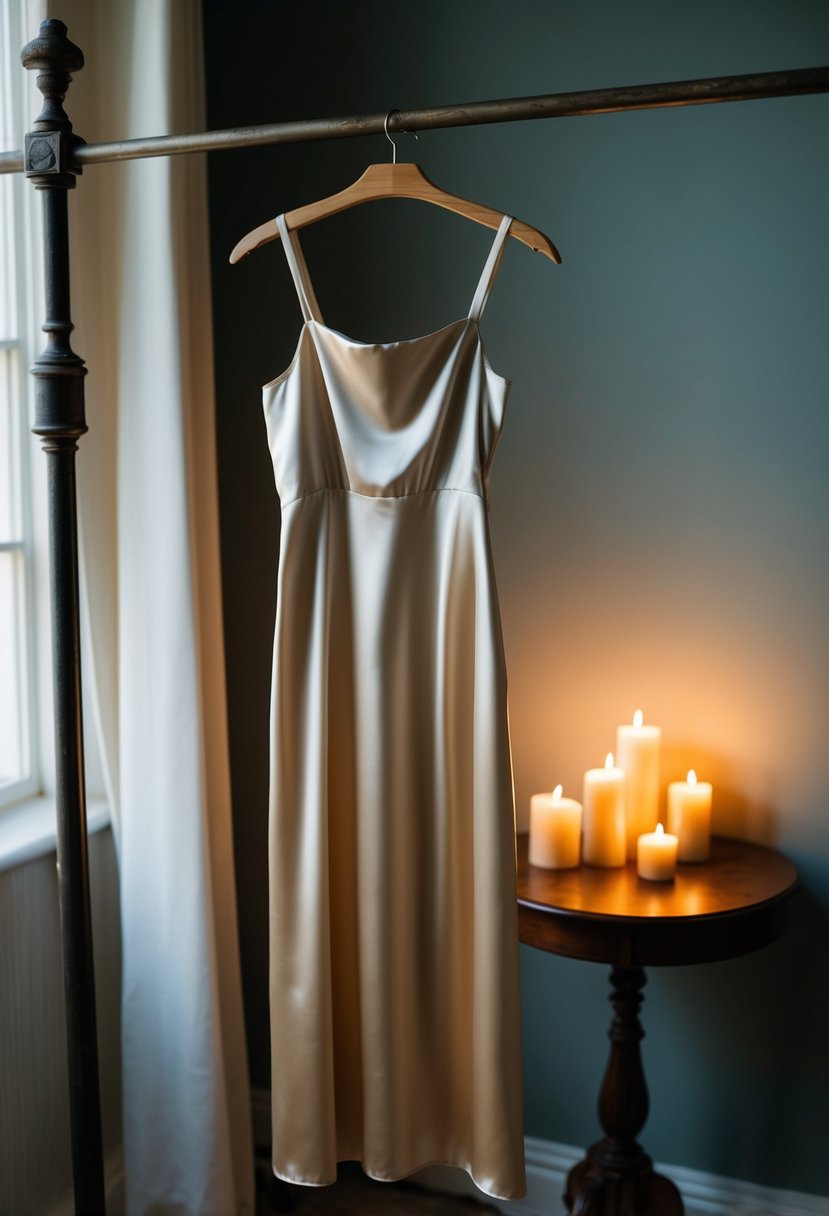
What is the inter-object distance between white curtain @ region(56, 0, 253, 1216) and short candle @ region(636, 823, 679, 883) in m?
0.78

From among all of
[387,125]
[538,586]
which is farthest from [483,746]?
[538,586]

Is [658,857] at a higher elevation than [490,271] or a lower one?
lower

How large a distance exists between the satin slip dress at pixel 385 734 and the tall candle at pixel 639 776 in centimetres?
68

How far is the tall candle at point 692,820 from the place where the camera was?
2.02 m

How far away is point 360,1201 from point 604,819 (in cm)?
103

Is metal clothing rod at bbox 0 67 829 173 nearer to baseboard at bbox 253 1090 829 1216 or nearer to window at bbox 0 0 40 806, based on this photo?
window at bbox 0 0 40 806

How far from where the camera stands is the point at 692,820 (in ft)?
6.62

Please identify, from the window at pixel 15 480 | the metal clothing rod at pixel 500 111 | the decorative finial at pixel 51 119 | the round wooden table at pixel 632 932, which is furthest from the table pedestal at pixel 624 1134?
the decorative finial at pixel 51 119

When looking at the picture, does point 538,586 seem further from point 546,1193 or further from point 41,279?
point 546,1193

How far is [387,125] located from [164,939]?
4.75ft

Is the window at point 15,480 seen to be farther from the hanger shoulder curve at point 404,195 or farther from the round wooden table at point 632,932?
the round wooden table at point 632,932

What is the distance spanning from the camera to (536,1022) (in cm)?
231

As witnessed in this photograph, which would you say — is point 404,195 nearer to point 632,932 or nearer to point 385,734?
point 385,734

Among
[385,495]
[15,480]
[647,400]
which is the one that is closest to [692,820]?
[647,400]
